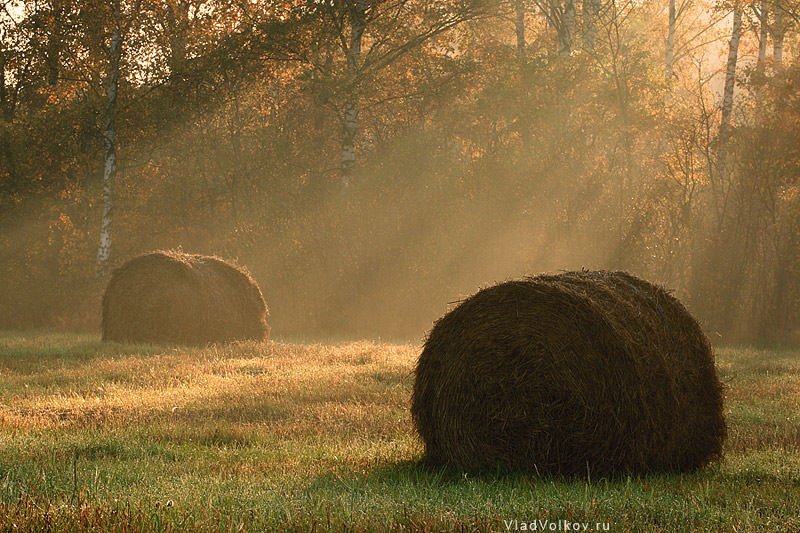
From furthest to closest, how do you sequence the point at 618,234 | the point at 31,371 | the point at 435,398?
the point at 618,234, the point at 31,371, the point at 435,398

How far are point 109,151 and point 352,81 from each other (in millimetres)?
6696

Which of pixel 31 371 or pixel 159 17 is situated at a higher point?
pixel 159 17

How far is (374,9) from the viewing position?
22.9m

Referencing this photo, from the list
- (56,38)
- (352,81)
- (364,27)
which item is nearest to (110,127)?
(56,38)

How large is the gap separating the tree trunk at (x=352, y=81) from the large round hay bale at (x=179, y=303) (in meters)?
7.82

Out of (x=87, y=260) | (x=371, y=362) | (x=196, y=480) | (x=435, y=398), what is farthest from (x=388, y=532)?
(x=87, y=260)

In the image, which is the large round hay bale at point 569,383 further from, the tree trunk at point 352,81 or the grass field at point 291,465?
the tree trunk at point 352,81

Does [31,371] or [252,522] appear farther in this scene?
[31,371]

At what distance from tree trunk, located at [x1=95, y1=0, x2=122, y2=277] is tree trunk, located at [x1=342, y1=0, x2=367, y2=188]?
6.08 m

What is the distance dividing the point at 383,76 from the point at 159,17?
6.66 meters

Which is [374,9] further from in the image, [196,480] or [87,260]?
[196,480]

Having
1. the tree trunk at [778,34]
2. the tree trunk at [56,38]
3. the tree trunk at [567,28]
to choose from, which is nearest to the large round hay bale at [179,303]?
the tree trunk at [56,38]

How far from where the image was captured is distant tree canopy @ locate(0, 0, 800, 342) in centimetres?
1970

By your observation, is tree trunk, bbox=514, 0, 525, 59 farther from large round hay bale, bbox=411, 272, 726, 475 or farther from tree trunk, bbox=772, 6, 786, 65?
large round hay bale, bbox=411, 272, 726, 475
